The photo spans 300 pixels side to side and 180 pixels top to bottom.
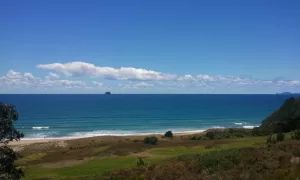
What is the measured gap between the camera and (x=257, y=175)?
51.8 feet

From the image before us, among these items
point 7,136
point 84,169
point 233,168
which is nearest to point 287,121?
point 84,169

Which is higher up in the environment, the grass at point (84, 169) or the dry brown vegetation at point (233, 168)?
the dry brown vegetation at point (233, 168)

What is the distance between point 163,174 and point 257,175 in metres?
5.26

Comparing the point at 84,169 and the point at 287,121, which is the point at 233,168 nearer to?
the point at 84,169

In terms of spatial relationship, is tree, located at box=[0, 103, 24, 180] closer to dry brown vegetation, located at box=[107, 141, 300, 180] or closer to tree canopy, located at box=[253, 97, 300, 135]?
dry brown vegetation, located at box=[107, 141, 300, 180]

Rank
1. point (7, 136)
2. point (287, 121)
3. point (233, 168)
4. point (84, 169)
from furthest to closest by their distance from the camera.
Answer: point (287, 121)
point (84, 169)
point (233, 168)
point (7, 136)

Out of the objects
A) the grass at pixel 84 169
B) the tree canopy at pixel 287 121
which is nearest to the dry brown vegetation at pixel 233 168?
the grass at pixel 84 169

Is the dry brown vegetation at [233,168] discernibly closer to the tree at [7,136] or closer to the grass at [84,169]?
the tree at [7,136]

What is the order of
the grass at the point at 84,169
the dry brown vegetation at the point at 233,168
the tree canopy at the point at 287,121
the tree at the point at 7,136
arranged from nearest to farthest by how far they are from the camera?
the tree at the point at 7,136
the dry brown vegetation at the point at 233,168
the grass at the point at 84,169
the tree canopy at the point at 287,121

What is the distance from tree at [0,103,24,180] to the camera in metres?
12.7

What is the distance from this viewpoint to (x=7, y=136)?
42.5ft

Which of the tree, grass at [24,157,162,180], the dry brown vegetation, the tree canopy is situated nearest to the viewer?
the tree

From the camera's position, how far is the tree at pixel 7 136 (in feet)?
41.8

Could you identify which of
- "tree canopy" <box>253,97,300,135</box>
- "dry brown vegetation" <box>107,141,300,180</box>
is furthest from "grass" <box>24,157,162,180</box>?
"tree canopy" <box>253,97,300,135</box>
